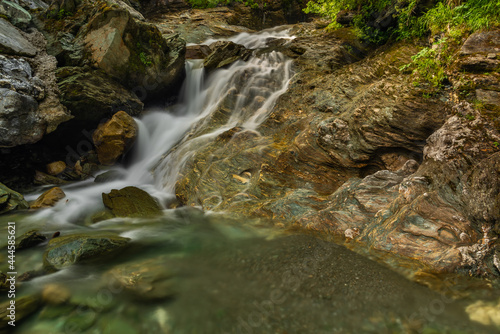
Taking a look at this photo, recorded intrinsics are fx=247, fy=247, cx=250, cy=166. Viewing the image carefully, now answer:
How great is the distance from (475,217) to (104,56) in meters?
10.4

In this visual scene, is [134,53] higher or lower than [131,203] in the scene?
higher

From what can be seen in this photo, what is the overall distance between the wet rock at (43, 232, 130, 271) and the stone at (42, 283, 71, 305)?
480 mm

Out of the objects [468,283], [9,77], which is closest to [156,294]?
[468,283]

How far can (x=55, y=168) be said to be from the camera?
8.03 meters

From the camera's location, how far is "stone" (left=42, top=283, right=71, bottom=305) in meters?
2.76

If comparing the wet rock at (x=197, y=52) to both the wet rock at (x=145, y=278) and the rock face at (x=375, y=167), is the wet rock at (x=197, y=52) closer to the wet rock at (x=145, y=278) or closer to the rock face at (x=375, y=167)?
the rock face at (x=375, y=167)

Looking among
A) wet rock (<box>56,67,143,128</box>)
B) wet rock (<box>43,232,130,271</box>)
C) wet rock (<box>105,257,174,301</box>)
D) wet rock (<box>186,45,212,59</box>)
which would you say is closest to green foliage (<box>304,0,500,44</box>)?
wet rock (<box>186,45,212,59</box>)

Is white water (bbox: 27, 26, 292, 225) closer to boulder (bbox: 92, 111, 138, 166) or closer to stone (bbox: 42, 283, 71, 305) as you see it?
boulder (bbox: 92, 111, 138, 166)

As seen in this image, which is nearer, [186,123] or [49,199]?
[49,199]

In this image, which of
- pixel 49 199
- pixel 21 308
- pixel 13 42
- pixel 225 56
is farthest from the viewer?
pixel 225 56

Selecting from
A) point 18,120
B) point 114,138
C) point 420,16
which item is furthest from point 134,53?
point 420,16

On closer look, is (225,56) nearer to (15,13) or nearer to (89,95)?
(89,95)

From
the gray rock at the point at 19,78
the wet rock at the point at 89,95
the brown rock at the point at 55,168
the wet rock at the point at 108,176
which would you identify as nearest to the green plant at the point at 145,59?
the wet rock at the point at 89,95

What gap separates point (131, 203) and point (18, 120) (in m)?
3.93
